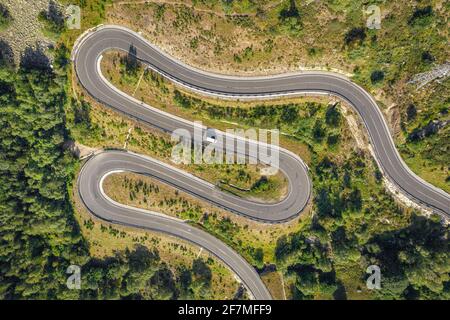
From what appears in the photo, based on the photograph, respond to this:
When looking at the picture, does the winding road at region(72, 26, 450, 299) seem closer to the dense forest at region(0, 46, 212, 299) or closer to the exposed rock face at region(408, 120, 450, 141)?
the exposed rock face at region(408, 120, 450, 141)

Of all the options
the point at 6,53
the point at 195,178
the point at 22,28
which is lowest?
the point at 195,178

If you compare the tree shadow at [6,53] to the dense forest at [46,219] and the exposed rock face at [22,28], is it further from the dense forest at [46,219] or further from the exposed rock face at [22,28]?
the dense forest at [46,219]

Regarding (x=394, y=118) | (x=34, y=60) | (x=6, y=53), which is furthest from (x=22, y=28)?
(x=394, y=118)

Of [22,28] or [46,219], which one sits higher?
[22,28]

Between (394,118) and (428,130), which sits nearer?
(428,130)

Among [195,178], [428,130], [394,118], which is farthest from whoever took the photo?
[195,178]

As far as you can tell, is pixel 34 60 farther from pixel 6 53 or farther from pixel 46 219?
pixel 46 219

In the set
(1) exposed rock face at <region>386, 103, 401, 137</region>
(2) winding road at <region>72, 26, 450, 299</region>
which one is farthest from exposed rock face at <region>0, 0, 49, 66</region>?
(1) exposed rock face at <region>386, 103, 401, 137</region>
